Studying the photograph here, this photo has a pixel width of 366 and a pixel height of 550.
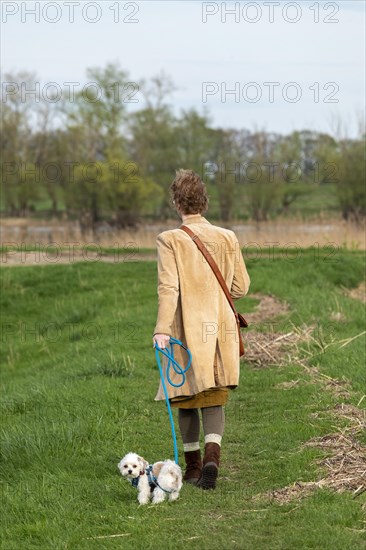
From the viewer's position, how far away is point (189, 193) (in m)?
7.20

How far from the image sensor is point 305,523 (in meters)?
6.04

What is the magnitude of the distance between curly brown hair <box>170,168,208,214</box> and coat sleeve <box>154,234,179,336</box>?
1.01 ft

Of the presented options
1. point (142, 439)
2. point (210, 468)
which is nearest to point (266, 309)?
point (142, 439)

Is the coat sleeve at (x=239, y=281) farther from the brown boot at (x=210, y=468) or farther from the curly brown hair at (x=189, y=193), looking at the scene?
the brown boot at (x=210, y=468)

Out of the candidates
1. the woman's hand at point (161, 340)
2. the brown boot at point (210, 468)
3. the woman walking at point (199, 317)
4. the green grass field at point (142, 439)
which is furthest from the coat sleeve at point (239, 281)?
Answer: the green grass field at point (142, 439)

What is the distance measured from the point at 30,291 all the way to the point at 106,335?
521cm

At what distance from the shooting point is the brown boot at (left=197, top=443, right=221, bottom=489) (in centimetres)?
704

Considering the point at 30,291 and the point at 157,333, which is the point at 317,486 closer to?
the point at 157,333

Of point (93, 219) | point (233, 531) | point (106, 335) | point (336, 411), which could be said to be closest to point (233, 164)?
point (93, 219)

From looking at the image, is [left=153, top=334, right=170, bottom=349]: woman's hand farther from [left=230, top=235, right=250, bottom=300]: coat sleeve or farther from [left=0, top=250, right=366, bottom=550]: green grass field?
[left=0, top=250, right=366, bottom=550]: green grass field

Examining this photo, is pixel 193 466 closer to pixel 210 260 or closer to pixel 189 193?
pixel 210 260

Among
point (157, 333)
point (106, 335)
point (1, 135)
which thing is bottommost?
point (106, 335)

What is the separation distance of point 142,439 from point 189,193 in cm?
266

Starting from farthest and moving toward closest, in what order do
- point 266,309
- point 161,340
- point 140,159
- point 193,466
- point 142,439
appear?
point 140,159
point 266,309
point 142,439
point 193,466
point 161,340
